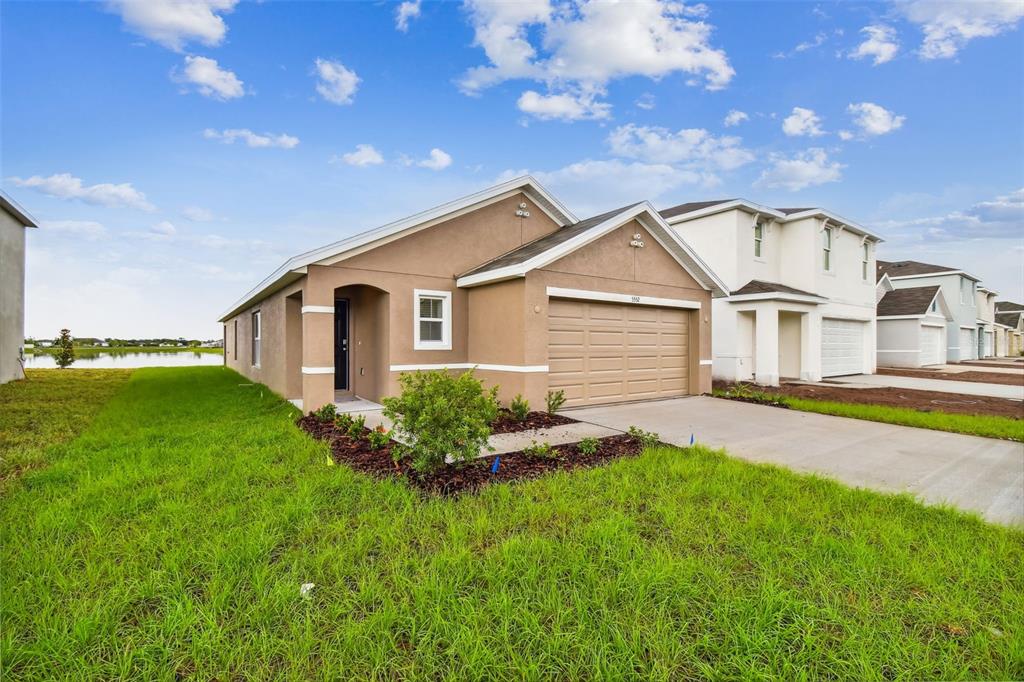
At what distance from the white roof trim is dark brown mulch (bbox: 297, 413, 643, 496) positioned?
372cm

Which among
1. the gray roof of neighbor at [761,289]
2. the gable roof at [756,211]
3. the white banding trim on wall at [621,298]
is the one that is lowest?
the white banding trim on wall at [621,298]

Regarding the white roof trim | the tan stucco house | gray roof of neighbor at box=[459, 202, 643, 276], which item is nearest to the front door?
the tan stucco house

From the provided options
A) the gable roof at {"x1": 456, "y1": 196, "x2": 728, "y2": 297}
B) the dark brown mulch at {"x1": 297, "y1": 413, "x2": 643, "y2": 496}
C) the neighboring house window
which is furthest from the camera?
the neighboring house window

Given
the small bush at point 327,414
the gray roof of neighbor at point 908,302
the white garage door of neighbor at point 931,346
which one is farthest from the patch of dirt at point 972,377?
the small bush at point 327,414

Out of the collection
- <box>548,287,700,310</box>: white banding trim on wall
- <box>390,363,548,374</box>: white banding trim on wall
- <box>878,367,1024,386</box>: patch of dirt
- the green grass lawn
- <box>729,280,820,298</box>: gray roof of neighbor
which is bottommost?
the green grass lawn

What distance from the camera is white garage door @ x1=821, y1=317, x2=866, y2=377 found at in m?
18.9

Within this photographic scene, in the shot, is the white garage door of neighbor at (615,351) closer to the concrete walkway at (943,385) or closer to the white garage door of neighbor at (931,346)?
the concrete walkway at (943,385)

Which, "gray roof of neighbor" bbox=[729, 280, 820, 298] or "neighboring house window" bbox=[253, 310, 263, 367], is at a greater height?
"gray roof of neighbor" bbox=[729, 280, 820, 298]

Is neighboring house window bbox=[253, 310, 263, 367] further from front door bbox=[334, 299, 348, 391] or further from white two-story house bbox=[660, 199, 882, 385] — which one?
white two-story house bbox=[660, 199, 882, 385]

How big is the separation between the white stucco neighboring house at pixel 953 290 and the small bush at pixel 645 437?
31.2 m

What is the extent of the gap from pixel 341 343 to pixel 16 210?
13.4m

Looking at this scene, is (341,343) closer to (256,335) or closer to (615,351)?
(256,335)

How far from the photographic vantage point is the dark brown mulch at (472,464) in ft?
16.8

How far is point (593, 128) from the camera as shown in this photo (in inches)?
591
